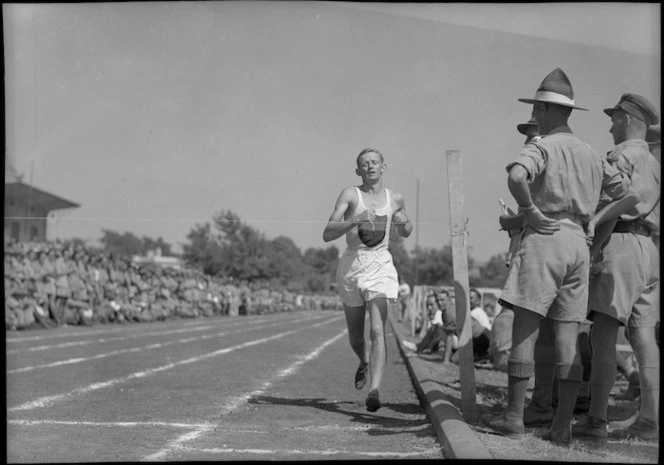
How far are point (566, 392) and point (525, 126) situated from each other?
2214 mm

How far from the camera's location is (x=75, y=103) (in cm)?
651

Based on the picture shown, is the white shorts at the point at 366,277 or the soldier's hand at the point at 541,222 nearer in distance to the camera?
the soldier's hand at the point at 541,222

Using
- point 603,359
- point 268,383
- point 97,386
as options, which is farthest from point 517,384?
point 97,386

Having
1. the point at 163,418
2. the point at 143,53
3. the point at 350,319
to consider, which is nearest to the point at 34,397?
the point at 163,418

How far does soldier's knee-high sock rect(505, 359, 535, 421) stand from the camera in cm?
554

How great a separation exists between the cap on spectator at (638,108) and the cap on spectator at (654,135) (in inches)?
5.1

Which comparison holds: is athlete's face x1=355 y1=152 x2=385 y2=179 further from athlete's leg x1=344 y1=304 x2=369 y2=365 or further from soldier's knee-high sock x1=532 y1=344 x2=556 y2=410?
soldier's knee-high sock x1=532 y1=344 x2=556 y2=410

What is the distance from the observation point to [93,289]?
85.7 feet

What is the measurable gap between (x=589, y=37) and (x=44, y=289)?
1939cm

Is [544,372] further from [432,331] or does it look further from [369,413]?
[432,331]

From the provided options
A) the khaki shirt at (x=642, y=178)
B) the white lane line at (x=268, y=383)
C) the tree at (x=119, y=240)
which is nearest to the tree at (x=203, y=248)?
the tree at (x=119, y=240)

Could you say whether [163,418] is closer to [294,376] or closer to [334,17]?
[334,17]

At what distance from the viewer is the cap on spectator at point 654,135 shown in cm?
616

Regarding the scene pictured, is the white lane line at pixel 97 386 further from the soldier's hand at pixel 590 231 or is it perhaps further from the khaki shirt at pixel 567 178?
the soldier's hand at pixel 590 231
